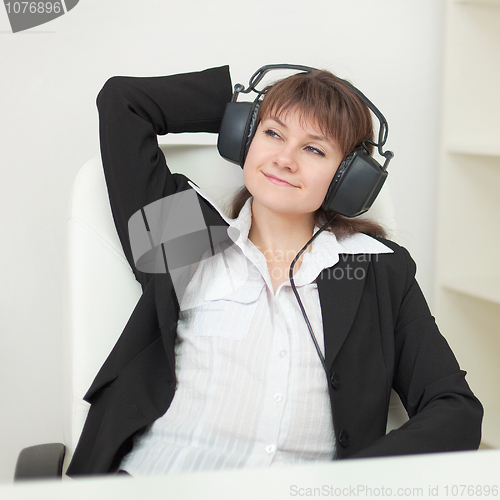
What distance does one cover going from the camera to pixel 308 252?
1193 millimetres

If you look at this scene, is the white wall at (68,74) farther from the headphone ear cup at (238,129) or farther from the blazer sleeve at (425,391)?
the blazer sleeve at (425,391)

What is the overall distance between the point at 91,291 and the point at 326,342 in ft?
1.53

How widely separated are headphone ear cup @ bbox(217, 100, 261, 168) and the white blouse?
7.3 inches

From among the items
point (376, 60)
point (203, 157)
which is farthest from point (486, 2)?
point (203, 157)

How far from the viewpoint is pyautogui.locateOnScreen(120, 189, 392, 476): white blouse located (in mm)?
968

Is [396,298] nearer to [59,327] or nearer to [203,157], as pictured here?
[203,157]

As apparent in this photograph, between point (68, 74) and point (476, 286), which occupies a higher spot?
point (68, 74)

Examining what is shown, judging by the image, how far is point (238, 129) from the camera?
3.70 feet

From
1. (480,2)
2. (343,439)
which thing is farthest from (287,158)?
(480,2)

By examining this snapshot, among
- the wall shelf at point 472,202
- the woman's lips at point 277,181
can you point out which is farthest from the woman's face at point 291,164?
the wall shelf at point 472,202

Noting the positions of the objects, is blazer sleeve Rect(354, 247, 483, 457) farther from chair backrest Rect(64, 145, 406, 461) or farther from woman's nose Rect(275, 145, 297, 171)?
woman's nose Rect(275, 145, 297, 171)
